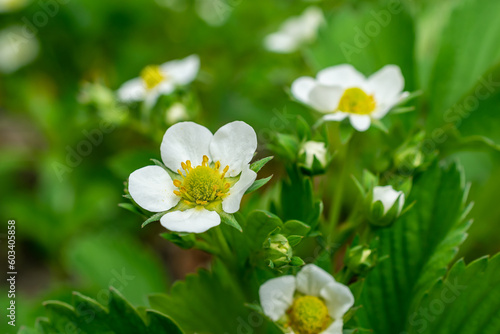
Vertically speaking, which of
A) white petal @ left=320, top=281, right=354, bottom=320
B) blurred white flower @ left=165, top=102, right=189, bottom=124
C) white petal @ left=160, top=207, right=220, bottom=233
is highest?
blurred white flower @ left=165, top=102, right=189, bottom=124

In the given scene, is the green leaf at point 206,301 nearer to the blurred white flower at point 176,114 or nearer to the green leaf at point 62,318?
the green leaf at point 62,318

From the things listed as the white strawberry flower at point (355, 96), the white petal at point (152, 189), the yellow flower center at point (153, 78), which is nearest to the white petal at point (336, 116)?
the white strawberry flower at point (355, 96)

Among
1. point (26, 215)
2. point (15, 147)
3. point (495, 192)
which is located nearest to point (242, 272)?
point (495, 192)

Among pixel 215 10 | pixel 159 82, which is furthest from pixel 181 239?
pixel 215 10


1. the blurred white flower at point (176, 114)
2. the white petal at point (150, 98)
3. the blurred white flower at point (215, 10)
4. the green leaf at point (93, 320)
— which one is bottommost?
the green leaf at point (93, 320)

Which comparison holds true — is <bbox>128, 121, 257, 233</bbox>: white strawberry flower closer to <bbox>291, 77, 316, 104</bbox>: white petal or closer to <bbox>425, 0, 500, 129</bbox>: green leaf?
<bbox>291, 77, 316, 104</bbox>: white petal

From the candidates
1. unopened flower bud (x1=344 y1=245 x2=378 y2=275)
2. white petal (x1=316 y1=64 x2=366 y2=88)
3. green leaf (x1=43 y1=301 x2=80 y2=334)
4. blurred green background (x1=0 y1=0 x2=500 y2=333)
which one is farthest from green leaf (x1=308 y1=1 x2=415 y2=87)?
green leaf (x1=43 y1=301 x2=80 y2=334)

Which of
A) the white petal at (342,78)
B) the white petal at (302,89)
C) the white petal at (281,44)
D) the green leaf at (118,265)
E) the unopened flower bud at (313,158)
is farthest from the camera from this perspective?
the white petal at (281,44)

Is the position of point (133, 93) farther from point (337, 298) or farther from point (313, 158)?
point (337, 298)
